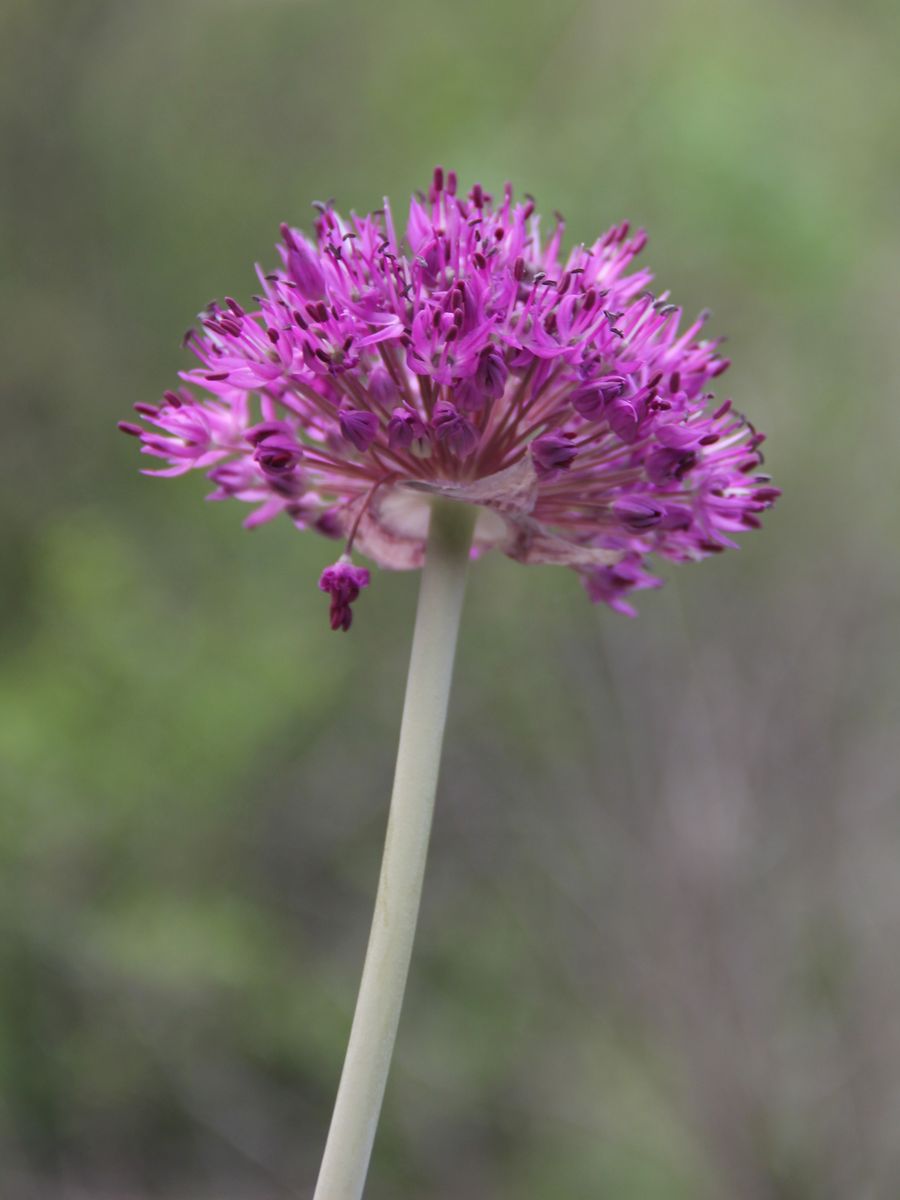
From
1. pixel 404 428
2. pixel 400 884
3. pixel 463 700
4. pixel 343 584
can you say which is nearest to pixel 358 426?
pixel 404 428

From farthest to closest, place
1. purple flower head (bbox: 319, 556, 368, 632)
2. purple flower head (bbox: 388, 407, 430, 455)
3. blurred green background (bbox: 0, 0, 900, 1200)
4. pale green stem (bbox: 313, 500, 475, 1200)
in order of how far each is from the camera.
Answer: blurred green background (bbox: 0, 0, 900, 1200)
purple flower head (bbox: 319, 556, 368, 632)
purple flower head (bbox: 388, 407, 430, 455)
pale green stem (bbox: 313, 500, 475, 1200)

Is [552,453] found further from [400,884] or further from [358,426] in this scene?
[400,884]

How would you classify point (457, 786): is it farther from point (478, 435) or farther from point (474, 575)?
point (478, 435)

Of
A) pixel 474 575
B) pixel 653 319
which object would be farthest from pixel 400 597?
pixel 653 319

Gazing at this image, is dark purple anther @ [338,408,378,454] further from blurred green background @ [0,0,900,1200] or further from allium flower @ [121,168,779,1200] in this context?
blurred green background @ [0,0,900,1200]

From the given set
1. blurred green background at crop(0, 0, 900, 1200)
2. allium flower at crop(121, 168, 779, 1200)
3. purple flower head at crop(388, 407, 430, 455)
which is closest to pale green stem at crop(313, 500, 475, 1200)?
allium flower at crop(121, 168, 779, 1200)
